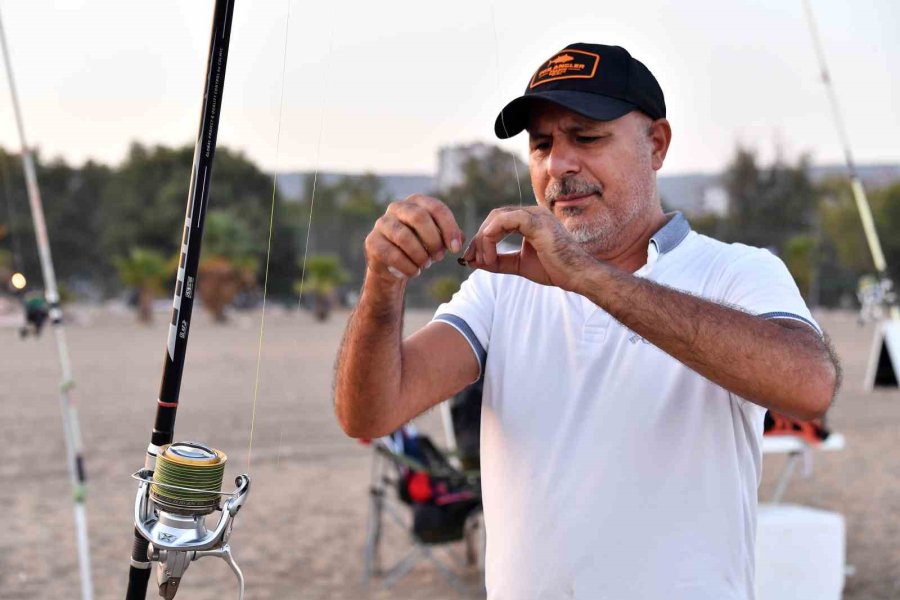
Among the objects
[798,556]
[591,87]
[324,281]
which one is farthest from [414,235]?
[324,281]

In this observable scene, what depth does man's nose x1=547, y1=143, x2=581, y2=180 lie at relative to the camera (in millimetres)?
2236

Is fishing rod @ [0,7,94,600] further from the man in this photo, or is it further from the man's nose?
the man's nose

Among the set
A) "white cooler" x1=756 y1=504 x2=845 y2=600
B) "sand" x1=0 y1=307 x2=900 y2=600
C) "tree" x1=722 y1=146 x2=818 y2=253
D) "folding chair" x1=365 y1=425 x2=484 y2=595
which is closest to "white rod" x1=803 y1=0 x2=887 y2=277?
"sand" x1=0 y1=307 x2=900 y2=600

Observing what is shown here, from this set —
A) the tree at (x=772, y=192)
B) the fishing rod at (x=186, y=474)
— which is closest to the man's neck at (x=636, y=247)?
the fishing rod at (x=186, y=474)

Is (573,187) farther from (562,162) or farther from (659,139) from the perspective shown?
(659,139)

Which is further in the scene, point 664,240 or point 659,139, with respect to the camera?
point 659,139

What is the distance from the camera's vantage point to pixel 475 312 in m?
2.34

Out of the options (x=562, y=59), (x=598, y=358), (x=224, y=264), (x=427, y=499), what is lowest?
(x=224, y=264)

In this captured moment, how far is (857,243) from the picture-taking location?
51.9 metres

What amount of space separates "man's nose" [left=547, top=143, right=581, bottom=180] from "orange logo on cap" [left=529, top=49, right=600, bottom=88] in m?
0.15

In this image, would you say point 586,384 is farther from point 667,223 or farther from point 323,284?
point 323,284

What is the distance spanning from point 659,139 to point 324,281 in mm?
39641

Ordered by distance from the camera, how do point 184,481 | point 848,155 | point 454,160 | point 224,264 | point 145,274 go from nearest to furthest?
point 184,481 → point 454,160 → point 848,155 → point 145,274 → point 224,264

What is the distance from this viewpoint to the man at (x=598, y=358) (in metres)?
1.90
